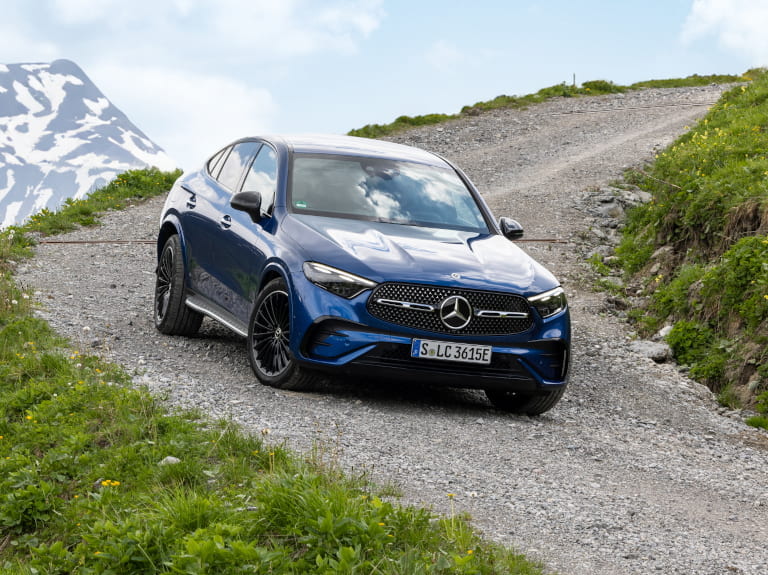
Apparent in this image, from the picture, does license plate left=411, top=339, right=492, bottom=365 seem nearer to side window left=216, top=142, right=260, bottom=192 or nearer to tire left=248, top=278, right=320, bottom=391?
tire left=248, top=278, right=320, bottom=391

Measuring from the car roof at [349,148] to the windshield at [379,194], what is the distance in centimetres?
10

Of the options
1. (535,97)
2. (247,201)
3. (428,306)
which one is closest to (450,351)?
(428,306)

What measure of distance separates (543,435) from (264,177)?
10.3 ft

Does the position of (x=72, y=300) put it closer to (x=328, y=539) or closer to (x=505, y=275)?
(x=505, y=275)

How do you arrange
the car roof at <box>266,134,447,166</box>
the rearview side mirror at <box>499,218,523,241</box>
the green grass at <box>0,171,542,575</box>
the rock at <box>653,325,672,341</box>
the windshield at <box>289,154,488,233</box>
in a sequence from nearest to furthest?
the green grass at <box>0,171,542,575</box> < the windshield at <box>289,154,488,233</box> < the rearview side mirror at <box>499,218,523,241</box> < the car roof at <box>266,134,447,166</box> < the rock at <box>653,325,672,341</box>

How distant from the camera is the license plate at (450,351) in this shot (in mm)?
6547

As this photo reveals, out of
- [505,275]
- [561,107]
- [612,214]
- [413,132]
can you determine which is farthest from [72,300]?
[561,107]

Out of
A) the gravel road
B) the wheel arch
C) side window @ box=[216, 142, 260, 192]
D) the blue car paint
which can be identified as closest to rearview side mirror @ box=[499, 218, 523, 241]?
the blue car paint

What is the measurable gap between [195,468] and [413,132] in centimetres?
2069

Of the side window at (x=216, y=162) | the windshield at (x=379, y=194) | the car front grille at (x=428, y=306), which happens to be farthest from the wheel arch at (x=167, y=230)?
the car front grille at (x=428, y=306)

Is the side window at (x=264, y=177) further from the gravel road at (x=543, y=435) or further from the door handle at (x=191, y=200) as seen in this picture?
the gravel road at (x=543, y=435)

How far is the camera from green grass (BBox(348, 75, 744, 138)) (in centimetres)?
2559

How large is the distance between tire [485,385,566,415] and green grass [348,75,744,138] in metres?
17.2

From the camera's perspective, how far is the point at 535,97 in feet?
94.9
